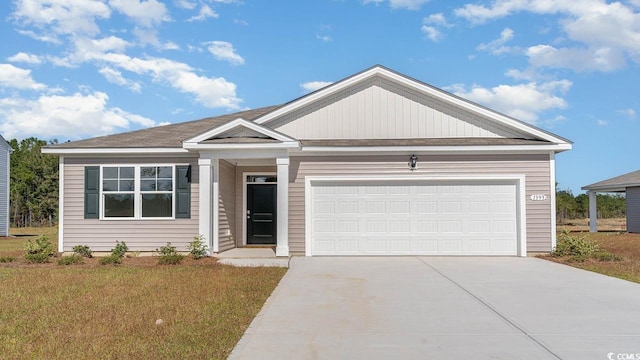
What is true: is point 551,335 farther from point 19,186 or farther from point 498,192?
point 19,186

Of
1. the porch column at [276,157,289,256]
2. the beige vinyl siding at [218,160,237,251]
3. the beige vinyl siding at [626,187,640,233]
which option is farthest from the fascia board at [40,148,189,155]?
the beige vinyl siding at [626,187,640,233]

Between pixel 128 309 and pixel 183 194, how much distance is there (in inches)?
261

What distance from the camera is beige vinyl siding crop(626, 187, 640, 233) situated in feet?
81.4

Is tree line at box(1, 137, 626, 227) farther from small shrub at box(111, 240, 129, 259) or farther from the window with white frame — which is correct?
small shrub at box(111, 240, 129, 259)

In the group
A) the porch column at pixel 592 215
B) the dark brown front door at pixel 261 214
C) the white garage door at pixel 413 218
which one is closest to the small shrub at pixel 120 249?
the dark brown front door at pixel 261 214

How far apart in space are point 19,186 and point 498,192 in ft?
141

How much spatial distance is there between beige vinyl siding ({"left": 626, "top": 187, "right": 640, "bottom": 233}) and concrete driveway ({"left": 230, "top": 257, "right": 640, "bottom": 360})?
18.3 metres

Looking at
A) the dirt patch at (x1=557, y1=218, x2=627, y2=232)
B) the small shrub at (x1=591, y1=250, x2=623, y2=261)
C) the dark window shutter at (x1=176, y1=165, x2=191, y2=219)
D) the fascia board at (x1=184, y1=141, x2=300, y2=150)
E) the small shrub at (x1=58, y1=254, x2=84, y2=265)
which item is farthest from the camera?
the dirt patch at (x1=557, y1=218, x2=627, y2=232)

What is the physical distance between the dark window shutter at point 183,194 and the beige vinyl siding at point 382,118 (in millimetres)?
2691

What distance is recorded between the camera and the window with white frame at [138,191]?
1298 centimetres

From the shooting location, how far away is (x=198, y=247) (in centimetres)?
1193

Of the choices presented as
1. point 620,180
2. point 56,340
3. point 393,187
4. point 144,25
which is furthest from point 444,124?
point 620,180

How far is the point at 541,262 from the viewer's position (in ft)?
37.5

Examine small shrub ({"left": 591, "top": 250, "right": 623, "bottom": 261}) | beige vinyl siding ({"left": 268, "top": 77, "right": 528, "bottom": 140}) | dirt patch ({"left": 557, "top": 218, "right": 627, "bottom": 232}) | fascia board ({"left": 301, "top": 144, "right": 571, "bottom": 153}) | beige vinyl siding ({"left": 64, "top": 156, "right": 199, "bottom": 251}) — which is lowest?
dirt patch ({"left": 557, "top": 218, "right": 627, "bottom": 232})
